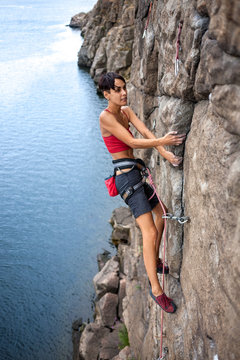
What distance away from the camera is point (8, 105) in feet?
110

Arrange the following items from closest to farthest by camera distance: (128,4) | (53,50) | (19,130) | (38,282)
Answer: (38,282)
(19,130)
(128,4)
(53,50)

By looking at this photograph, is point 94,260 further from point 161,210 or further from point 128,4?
point 128,4

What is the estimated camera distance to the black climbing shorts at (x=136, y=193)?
4867mm

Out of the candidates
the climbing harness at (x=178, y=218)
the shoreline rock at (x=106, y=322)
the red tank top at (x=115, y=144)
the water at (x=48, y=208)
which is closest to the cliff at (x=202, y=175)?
the climbing harness at (x=178, y=218)

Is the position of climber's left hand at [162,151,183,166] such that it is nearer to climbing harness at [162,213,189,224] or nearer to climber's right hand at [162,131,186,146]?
climber's right hand at [162,131,186,146]

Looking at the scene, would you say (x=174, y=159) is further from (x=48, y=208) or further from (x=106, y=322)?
(x=48, y=208)

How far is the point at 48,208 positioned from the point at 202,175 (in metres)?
17.4

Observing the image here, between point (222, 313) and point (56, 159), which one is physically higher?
point (222, 313)


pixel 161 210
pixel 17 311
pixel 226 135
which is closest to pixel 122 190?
pixel 161 210

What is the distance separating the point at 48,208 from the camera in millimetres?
20375

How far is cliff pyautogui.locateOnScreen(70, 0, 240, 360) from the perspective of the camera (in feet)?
9.75

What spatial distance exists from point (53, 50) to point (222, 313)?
54.9m

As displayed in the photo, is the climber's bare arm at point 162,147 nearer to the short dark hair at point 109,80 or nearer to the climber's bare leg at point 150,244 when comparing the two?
the short dark hair at point 109,80

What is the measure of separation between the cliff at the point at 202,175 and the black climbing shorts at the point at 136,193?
0.27 m
